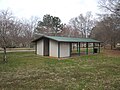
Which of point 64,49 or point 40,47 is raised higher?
point 40,47

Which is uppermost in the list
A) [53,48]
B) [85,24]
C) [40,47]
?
[85,24]

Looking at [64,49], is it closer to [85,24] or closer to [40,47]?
[40,47]

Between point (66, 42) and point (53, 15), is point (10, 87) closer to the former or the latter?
point (66, 42)

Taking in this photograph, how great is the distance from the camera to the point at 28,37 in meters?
46.2

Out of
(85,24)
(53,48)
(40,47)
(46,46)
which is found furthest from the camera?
(85,24)

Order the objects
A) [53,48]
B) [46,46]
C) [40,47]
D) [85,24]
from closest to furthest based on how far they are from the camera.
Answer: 1. [53,48]
2. [46,46]
3. [40,47]
4. [85,24]

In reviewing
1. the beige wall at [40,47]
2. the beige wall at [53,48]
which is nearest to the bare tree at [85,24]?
the beige wall at [40,47]

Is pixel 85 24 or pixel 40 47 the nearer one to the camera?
pixel 40 47

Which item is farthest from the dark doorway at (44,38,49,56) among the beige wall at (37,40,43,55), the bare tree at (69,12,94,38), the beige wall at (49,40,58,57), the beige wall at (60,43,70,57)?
the bare tree at (69,12,94,38)

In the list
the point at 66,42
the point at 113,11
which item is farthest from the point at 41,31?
the point at 66,42

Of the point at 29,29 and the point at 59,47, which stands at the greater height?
the point at 29,29

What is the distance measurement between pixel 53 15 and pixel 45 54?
38132mm

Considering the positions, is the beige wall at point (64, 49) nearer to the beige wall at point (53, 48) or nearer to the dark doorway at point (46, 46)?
the beige wall at point (53, 48)

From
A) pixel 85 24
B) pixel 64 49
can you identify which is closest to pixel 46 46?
pixel 64 49
